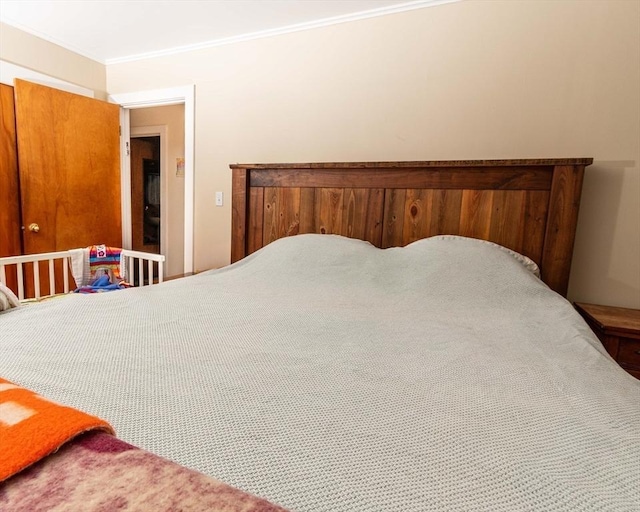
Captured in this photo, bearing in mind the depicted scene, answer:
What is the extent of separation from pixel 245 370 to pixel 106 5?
239cm

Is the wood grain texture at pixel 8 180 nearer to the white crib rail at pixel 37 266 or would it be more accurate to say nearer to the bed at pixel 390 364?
the white crib rail at pixel 37 266

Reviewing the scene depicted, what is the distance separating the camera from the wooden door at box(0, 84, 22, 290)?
2447 millimetres

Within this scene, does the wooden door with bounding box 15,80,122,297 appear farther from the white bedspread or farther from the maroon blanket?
the maroon blanket

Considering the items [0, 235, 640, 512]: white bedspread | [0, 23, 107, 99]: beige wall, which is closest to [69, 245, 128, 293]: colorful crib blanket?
[0, 235, 640, 512]: white bedspread

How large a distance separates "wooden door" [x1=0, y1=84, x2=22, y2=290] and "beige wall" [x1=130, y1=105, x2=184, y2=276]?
1.56m

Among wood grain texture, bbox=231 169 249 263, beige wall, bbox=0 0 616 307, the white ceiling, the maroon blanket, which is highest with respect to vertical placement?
the white ceiling

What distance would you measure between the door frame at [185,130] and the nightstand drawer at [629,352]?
2.57 metres

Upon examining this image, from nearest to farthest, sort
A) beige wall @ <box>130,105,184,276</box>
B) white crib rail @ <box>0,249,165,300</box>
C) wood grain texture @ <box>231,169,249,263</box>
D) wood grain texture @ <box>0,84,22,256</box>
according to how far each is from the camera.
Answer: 1. white crib rail @ <box>0,249,165,300</box>
2. wood grain texture @ <box>231,169,249,263</box>
3. wood grain texture @ <box>0,84,22,256</box>
4. beige wall @ <box>130,105,184,276</box>

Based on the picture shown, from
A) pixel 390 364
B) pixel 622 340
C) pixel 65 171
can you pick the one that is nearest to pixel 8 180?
pixel 65 171

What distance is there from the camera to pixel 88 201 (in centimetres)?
290

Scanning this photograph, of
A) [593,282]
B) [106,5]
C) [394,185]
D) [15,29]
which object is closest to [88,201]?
[15,29]

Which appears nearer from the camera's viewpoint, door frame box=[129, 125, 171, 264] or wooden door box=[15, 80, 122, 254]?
wooden door box=[15, 80, 122, 254]

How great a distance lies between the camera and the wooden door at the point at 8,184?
2447 millimetres

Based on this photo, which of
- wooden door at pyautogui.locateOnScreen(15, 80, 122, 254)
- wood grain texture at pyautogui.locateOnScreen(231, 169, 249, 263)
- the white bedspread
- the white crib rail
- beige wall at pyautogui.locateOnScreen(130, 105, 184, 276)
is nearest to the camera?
the white bedspread
